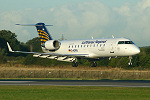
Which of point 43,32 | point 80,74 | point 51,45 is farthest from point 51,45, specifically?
point 80,74

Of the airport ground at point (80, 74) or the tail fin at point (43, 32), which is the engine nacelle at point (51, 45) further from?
the airport ground at point (80, 74)

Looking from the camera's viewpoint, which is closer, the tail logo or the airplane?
the airplane

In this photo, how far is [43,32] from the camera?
6619 centimetres

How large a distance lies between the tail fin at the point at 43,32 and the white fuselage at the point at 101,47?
473cm

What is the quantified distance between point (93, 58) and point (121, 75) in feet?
16.3

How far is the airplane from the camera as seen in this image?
172 ft

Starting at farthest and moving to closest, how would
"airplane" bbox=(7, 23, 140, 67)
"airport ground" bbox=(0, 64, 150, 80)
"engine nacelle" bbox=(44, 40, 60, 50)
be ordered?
"engine nacelle" bbox=(44, 40, 60, 50) < "airport ground" bbox=(0, 64, 150, 80) < "airplane" bbox=(7, 23, 140, 67)

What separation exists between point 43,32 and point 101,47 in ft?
49.7

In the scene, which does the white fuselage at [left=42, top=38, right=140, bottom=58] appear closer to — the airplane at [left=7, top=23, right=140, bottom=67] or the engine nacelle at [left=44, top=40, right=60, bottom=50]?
the airplane at [left=7, top=23, right=140, bottom=67]

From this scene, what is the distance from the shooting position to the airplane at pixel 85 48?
172 feet

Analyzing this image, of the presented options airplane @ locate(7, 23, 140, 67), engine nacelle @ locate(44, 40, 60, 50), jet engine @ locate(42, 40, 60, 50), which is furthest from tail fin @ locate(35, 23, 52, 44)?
engine nacelle @ locate(44, 40, 60, 50)

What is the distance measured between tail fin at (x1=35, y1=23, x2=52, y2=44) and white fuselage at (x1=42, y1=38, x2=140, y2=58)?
186 inches

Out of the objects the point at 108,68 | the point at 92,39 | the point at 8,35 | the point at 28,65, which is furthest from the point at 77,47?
the point at 8,35

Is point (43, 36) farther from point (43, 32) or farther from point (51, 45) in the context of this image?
point (51, 45)
